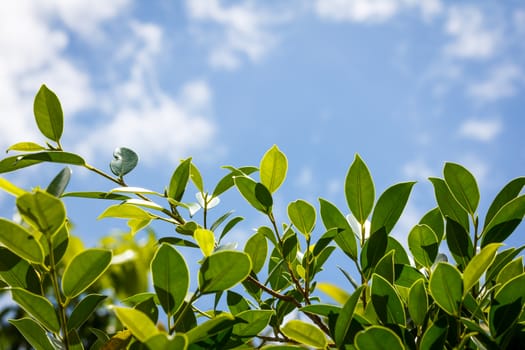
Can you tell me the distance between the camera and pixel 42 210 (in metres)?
0.67

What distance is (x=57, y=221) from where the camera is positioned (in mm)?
690

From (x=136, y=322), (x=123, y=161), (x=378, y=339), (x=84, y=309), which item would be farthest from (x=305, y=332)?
(x=123, y=161)

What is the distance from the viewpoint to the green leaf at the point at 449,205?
1019 mm

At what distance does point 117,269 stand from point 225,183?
164 cm

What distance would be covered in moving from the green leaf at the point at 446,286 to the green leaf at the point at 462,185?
10.0 inches

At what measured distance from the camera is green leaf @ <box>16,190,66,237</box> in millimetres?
654

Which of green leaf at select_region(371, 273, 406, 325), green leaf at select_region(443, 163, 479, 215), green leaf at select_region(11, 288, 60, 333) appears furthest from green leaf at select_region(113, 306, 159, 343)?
green leaf at select_region(443, 163, 479, 215)

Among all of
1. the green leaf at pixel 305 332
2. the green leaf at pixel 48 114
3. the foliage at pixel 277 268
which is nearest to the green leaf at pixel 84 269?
the foliage at pixel 277 268

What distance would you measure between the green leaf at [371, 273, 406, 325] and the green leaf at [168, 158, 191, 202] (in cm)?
40

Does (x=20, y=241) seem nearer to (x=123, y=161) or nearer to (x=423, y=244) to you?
(x=123, y=161)

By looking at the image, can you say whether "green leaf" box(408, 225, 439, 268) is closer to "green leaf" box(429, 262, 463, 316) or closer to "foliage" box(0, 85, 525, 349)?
"foliage" box(0, 85, 525, 349)

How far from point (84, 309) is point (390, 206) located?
524mm

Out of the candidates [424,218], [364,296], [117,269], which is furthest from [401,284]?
[117,269]

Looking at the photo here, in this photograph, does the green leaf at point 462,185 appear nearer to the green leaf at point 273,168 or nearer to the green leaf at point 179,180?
the green leaf at point 273,168
